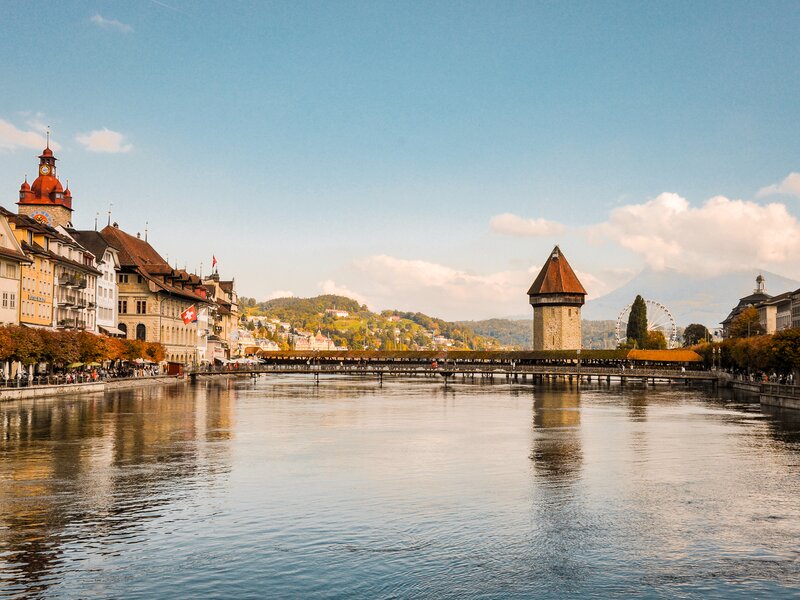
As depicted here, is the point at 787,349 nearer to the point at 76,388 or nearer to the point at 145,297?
the point at 76,388

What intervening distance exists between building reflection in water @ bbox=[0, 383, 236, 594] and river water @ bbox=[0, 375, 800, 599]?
0.08 m

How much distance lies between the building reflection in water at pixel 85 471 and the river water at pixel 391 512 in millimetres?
82

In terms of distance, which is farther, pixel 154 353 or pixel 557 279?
pixel 557 279

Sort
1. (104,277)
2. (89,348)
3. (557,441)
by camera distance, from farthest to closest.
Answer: (104,277) → (89,348) → (557,441)

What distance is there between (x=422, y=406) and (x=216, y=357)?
2881 inches

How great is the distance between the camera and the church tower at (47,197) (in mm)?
102062

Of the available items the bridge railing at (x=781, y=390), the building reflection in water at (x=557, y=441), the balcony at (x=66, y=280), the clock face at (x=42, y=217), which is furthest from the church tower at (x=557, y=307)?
the balcony at (x=66, y=280)

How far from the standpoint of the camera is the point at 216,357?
131750mm

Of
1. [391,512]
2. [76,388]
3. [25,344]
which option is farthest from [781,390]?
[25,344]

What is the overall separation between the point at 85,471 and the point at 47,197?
8309 centimetres

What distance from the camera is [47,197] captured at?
103 meters

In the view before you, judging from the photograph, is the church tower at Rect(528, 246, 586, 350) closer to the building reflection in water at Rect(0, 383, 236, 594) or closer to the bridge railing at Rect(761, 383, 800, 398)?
the bridge railing at Rect(761, 383, 800, 398)

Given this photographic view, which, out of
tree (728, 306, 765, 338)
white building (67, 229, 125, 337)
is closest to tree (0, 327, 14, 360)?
white building (67, 229, 125, 337)

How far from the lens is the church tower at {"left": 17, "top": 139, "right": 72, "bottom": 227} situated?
102062 millimetres
